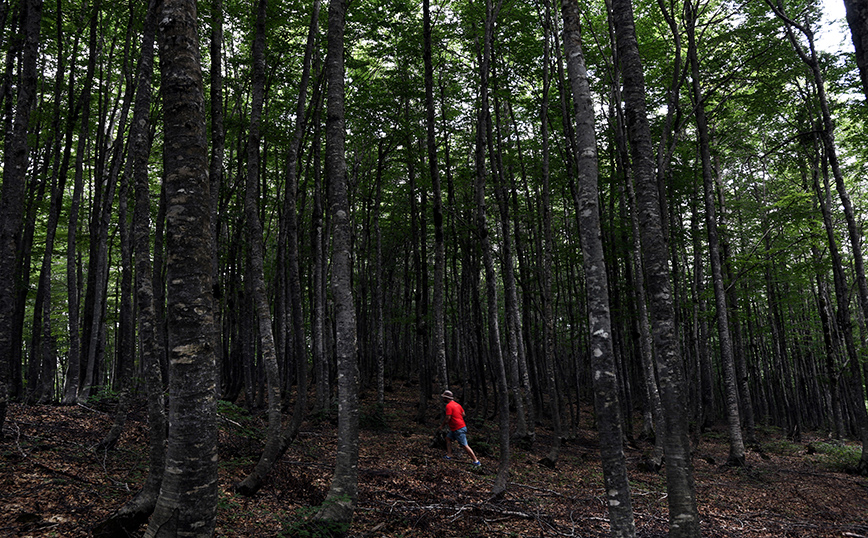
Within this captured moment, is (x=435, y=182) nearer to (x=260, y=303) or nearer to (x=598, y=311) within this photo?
(x=260, y=303)

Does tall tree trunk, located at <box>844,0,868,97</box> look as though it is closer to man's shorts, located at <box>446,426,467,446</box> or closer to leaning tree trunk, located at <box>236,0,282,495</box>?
leaning tree trunk, located at <box>236,0,282,495</box>

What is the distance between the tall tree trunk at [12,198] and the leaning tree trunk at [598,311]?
26.6 feet

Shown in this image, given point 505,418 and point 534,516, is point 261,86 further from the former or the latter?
point 534,516

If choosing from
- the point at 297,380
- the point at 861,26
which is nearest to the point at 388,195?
the point at 297,380

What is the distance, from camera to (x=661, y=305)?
507 centimetres

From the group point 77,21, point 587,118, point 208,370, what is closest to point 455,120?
point 77,21

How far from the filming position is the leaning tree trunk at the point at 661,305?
15.6 ft

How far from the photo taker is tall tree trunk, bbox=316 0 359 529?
6.01 meters

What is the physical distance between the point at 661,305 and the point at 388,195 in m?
19.6

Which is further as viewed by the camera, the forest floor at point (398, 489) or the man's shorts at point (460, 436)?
the man's shorts at point (460, 436)

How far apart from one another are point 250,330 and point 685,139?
18.4 metres

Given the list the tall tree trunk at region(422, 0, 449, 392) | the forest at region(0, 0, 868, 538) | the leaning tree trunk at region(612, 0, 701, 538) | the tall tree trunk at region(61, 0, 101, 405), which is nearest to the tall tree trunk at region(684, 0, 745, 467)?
the forest at region(0, 0, 868, 538)

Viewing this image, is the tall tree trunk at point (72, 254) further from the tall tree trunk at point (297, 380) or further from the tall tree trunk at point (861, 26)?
the tall tree trunk at point (861, 26)

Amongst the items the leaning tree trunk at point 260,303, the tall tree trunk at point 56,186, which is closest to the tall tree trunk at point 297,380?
the leaning tree trunk at point 260,303
